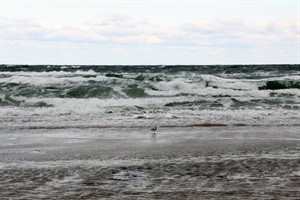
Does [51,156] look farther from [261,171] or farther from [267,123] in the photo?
[267,123]

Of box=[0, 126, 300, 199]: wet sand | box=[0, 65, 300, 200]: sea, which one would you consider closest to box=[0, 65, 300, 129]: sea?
box=[0, 65, 300, 200]: sea

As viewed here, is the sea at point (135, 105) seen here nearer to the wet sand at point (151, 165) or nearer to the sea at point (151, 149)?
the sea at point (151, 149)

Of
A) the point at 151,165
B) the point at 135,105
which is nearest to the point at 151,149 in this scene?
the point at 151,165

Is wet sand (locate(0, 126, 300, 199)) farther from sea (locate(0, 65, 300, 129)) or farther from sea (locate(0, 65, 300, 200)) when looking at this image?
sea (locate(0, 65, 300, 129))

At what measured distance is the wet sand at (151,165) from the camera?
15.9 ft

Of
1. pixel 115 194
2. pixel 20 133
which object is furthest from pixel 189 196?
pixel 20 133

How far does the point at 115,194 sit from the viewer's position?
474 cm

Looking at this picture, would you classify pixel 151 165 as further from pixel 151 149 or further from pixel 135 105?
pixel 135 105

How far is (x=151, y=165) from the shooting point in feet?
20.7

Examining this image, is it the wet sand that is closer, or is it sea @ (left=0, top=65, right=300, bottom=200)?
the wet sand

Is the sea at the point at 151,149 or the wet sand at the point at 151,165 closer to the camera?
the wet sand at the point at 151,165

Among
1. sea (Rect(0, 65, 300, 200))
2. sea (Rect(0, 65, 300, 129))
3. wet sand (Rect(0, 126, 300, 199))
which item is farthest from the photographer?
sea (Rect(0, 65, 300, 129))

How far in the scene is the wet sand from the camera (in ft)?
15.9

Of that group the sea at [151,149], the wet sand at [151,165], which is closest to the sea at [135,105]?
the sea at [151,149]
